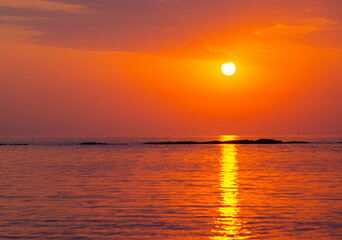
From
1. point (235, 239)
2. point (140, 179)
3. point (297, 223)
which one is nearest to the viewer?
point (235, 239)

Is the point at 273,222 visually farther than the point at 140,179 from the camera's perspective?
No

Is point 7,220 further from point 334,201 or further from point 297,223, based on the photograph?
point 334,201

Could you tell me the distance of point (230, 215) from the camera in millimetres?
23922

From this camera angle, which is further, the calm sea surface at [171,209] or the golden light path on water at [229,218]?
the calm sea surface at [171,209]

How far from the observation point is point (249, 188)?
35.5 meters

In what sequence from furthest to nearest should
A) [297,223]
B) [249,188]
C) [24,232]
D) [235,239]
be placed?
[249,188] < [297,223] < [24,232] < [235,239]

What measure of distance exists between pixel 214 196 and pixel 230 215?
6.93 m

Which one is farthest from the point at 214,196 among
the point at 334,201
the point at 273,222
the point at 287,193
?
the point at 273,222

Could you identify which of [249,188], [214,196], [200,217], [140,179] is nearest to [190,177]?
[140,179]

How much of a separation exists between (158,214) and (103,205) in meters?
4.37

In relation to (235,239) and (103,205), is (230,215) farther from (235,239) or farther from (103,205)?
(103,205)

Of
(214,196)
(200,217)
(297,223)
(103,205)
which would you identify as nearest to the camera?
(297,223)

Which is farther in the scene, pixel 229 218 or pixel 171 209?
pixel 171 209

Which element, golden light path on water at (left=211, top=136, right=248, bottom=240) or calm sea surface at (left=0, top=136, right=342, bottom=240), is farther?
calm sea surface at (left=0, top=136, right=342, bottom=240)
